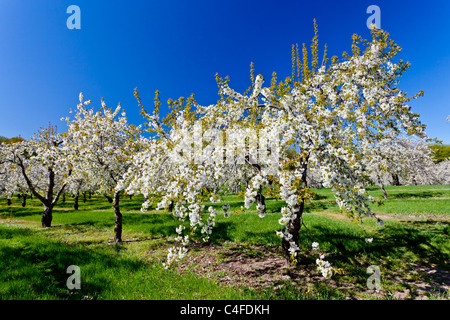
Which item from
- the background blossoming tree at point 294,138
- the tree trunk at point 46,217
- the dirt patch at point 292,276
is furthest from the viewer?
the tree trunk at point 46,217

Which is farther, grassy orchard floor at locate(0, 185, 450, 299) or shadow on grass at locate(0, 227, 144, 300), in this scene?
grassy orchard floor at locate(0, 185, 450, 299)

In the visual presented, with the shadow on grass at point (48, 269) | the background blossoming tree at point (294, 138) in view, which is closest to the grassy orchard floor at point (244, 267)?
the shadow on grass at point (48, 269)

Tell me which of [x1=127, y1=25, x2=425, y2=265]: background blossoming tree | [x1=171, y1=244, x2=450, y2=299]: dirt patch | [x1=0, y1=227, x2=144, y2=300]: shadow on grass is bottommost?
[x1=171, y1=244, x2=450, y2=299]: dirt patch

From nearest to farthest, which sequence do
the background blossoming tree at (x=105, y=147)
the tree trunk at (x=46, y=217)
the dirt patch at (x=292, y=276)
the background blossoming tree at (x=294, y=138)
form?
1. the background blossoming tree at (x=294, y=138)
2. the dirt patch at (x=292, y=276)
3. the background blossoming tree at (x=105, y=147)
4. the tree trunk at (x=46, y=217)

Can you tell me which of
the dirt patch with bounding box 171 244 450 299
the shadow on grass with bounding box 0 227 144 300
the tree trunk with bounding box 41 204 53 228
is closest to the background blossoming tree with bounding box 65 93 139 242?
the shadow on grass with bounding box 0 227 144 300

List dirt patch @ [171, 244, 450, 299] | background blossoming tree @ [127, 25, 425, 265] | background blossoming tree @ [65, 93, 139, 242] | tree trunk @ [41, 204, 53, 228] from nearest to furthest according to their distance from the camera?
background blossoming tree @ [127, 25, 425, 265] < dirt patch @ [171, 244, 450, 299] < background blossoming tree @ [65, 93, 139, 242] < tree trunk @ [41, 204, 53, 228]

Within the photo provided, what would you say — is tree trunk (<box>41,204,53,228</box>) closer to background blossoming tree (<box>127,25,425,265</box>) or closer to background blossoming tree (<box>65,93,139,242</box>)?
background blossoming tree (<box>65,93,139,242</box>)

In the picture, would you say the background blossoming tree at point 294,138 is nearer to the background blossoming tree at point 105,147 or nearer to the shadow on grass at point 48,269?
the shadow on grass at point 48,269

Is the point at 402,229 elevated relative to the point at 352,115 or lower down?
lower down

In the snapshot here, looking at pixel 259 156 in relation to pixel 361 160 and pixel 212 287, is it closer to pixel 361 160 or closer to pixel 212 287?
pixel 361 160

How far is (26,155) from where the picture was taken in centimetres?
1705

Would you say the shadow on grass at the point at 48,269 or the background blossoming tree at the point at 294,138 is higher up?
the background blossoming tree at the point at 294,138
